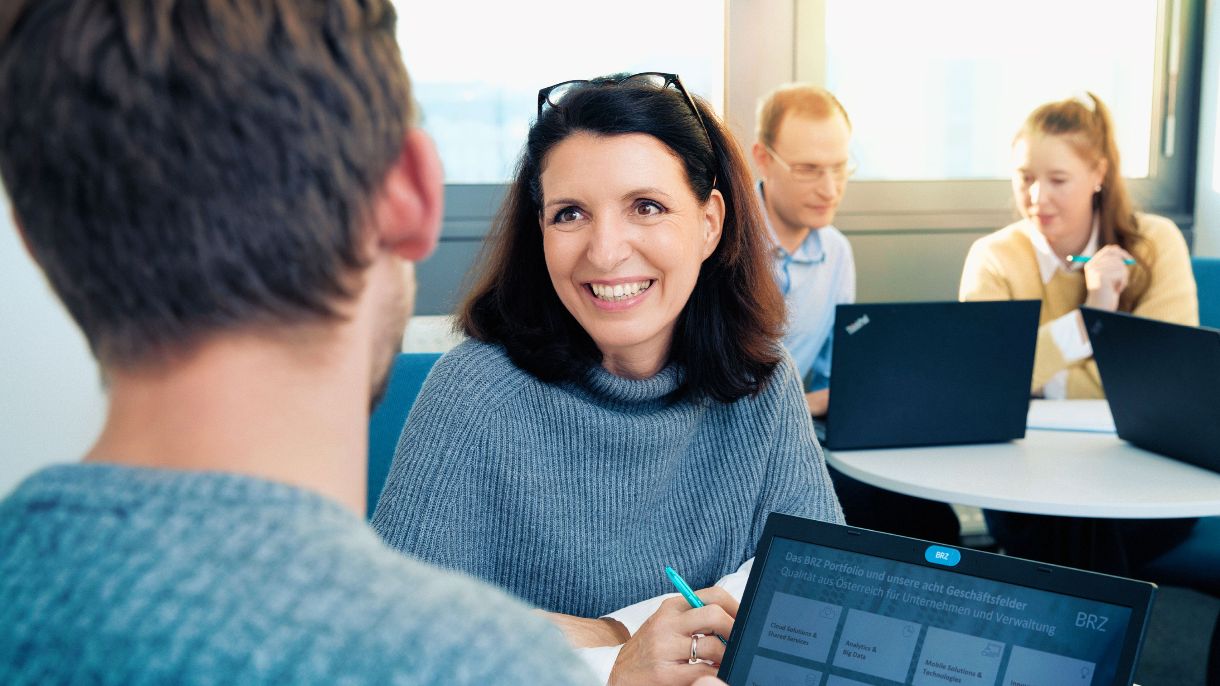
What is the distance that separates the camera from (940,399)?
2.05 metres

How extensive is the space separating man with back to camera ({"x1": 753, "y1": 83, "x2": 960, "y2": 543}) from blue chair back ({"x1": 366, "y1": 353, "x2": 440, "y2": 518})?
47.6 inches

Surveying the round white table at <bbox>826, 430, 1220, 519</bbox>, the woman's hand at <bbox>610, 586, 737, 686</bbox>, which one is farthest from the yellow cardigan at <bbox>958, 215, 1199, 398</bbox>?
the woman's hand at <bbox>610, 586, 737, 686</bbox>

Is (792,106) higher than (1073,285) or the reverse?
higher

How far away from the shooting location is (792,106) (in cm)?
287

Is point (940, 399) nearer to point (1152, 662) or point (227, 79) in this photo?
point (1152, 662)

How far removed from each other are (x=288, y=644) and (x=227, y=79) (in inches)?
9.5

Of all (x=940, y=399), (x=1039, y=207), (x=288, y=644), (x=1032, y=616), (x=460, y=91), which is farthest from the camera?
(x=460, y=91)

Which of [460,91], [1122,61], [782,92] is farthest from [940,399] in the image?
[1122,61]

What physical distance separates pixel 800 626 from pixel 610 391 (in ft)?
1.97

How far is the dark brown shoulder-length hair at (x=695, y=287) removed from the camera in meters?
1.47

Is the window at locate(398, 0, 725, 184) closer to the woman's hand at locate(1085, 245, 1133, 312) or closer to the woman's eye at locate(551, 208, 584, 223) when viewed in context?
the woman's hand at locate(1085, 245, 1133, 312)

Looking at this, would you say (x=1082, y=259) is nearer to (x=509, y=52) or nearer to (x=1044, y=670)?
(x=509, y=52)

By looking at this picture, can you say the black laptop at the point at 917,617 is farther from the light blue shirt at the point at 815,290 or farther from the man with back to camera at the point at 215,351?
the light blue shirt at the point at 815,290

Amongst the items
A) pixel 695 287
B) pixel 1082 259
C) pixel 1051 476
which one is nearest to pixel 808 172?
pixel 1082 259
